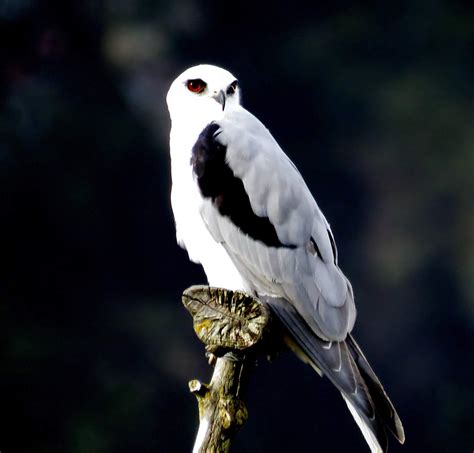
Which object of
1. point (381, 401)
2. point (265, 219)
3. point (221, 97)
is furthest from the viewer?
point (221, 97)

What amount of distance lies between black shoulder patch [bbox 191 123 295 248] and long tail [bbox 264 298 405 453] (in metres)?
0.23

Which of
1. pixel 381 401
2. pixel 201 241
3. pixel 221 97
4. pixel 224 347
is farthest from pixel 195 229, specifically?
pixel 381 401

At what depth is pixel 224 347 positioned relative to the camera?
1703 millimetres

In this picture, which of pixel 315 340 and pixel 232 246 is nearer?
pixel 315 340

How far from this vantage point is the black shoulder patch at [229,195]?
84.5 inches

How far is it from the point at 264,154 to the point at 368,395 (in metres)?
0.74

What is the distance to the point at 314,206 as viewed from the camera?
2.16m

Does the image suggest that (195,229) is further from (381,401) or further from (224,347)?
(381,401)

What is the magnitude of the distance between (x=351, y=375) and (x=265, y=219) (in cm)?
52

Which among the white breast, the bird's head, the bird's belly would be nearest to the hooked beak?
the bird's head

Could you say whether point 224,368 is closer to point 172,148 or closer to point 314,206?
point 314,206

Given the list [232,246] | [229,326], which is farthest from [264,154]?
[229,326]

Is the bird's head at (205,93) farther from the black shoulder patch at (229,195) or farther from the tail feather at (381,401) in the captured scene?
the tail feather at (381,401)

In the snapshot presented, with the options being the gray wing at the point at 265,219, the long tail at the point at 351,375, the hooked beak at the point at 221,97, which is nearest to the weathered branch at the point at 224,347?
the long tail at the point at 351,375
